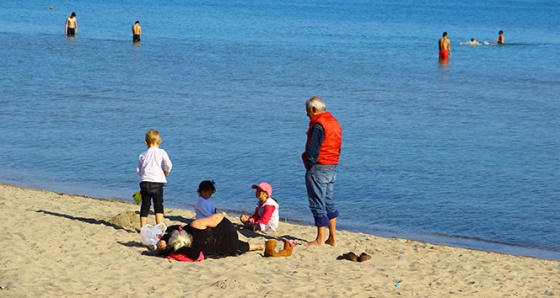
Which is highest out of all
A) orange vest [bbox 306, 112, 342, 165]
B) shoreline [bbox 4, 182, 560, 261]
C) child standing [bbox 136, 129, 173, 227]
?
orange vest [bbox 306, 112, 342, 165]

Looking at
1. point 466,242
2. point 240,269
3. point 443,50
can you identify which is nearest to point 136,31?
point 443,50

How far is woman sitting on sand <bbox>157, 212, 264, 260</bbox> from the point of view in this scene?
8.61 meters

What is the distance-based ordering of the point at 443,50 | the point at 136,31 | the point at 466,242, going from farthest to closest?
the point at 136,31 → the point at 443,50 → the point at 466,242

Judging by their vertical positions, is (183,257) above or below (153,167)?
below

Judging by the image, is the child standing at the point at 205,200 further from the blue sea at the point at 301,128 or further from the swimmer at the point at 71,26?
the swimmer at the point at 71,26

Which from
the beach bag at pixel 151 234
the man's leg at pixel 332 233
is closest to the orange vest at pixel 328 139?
the man's leg at pixel 332 233

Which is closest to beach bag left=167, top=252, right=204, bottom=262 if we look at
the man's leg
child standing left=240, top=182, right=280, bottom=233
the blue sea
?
the man's leg

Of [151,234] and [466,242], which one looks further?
[466,242]

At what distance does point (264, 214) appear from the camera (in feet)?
33.8

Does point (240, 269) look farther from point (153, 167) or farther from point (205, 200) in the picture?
point (153, 167)

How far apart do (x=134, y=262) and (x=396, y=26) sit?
6012 cm

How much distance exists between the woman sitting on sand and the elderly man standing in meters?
0.98

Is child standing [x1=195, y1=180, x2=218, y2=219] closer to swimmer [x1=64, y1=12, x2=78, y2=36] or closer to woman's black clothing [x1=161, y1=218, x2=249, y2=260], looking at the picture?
woman's black clothing [x1=161, y1=218, x2=249, y2=260]

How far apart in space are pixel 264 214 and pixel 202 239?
1.73 metres
